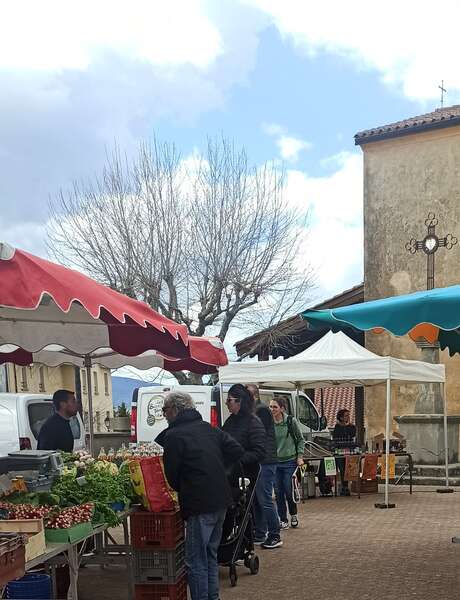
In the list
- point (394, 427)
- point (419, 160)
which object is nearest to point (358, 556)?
point (394, 427)

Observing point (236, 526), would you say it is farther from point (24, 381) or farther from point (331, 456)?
point (24, 381)

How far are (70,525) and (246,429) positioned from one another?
107 inches

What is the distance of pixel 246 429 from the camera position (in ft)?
24.9

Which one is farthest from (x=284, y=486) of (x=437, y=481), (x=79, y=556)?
(x=437, y=481)

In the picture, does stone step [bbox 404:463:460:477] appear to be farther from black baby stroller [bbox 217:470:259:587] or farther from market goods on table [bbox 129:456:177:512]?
market goods on table [bbox 129:456:177:512]

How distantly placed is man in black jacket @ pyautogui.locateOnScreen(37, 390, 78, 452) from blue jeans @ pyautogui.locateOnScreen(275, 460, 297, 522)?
8.96 feet

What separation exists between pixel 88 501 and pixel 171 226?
19108mm

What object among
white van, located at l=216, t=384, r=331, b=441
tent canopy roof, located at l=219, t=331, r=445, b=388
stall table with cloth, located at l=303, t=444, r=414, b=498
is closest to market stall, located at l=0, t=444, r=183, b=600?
tent canopy roof, located at l=219, t=331, r=445, b=388

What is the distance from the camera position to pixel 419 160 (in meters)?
19.8

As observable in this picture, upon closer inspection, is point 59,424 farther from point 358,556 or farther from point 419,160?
point 419,160

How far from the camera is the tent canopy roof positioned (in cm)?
1256

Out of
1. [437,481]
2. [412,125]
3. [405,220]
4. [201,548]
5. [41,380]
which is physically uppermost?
[412,125]

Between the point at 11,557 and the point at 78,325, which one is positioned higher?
the point at 78,325

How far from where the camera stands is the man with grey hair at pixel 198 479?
18.7ft
